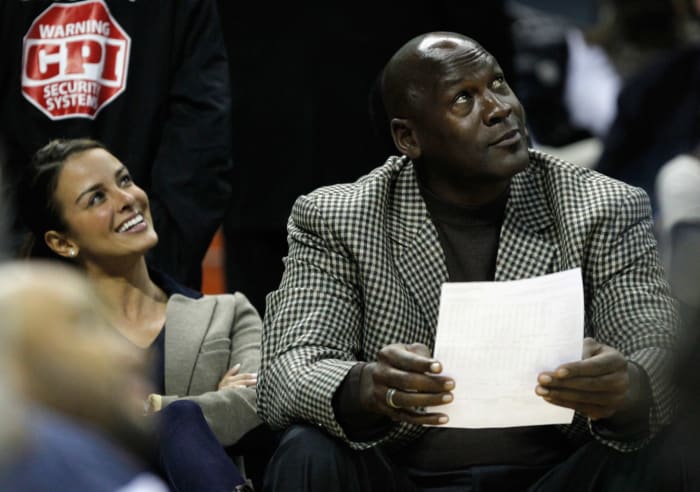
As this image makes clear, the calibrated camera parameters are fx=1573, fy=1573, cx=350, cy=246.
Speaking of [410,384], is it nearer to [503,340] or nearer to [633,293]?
[503,340]

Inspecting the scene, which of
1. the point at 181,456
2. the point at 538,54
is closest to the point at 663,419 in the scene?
the point at 181,456

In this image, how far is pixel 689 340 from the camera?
2.40 m

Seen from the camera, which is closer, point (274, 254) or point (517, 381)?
point (517, 381)

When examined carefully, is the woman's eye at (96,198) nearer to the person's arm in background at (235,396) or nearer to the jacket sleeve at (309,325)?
the person's arm in background at (235,396)

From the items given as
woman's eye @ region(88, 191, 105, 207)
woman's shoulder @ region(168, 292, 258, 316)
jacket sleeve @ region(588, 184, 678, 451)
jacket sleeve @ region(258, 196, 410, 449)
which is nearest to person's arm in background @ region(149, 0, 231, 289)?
woman's eye @ region(88, 191, 105, 207)

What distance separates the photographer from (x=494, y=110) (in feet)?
11.9

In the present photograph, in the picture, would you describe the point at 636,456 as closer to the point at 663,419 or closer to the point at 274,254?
the point at 663,419

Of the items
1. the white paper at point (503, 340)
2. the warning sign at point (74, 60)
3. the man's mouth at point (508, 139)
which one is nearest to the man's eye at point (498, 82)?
the man's mouth at point (508, 139)

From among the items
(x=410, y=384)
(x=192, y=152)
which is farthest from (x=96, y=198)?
(x=410, y=384)


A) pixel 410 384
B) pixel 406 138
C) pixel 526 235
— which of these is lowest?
pixel 410 384

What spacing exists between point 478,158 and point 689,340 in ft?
4.24

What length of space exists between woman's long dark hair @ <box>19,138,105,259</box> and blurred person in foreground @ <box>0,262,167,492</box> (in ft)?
8.58

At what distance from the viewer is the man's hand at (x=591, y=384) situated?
9.96ft

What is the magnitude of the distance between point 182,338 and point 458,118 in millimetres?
953
